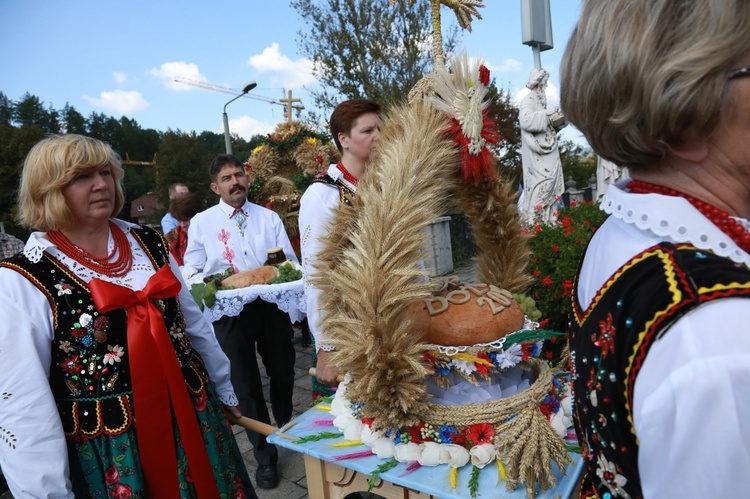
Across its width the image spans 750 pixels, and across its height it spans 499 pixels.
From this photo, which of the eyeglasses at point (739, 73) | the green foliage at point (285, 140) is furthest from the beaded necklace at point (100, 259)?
the green foliage at point (285, 140)

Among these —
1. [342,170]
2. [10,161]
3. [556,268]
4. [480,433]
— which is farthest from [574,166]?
[10,161]

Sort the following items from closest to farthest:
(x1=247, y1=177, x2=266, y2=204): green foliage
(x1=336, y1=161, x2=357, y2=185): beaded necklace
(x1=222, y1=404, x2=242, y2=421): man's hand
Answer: (x1=222, y1=404, x2=242, y2=421): man's hand < (x1=336, y1=161, x2=357, y2=185): beaded necklace < (x1=247, y1=177, x2=266, y2=204): green foliage

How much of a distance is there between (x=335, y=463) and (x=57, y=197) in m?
1.50

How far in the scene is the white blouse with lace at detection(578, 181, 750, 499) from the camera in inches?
24.4

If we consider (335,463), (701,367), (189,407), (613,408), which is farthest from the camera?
(189,407)

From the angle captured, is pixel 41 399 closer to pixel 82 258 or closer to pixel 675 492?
pixel 82 258

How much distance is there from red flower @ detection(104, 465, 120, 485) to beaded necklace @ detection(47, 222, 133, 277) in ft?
2.49

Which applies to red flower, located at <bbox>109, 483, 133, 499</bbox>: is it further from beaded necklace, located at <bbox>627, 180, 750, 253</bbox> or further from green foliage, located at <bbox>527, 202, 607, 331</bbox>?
green foliage, located at <bbox>527, 202, 607, 331</bbox>

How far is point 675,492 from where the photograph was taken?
680 mm

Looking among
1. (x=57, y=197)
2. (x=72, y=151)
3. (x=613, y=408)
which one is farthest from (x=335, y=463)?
(x=72, y=151)

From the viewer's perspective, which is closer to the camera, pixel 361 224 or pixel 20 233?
pixel 361 224

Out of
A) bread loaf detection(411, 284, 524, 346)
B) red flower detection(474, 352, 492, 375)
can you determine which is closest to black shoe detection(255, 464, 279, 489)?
bread loaf detection(411, 284, 524, 346)

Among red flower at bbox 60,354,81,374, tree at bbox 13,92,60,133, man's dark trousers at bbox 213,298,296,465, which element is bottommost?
man's dark trousers at bbox 213,298,296,465

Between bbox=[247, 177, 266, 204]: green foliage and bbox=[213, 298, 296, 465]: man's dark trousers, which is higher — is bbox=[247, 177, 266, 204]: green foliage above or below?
above
